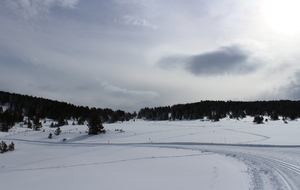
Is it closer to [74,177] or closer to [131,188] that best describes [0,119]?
[74,177]

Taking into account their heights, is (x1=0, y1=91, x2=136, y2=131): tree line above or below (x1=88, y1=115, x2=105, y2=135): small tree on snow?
above

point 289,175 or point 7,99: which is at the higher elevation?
point 7,99

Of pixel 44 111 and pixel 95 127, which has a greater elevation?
pixel 44 111

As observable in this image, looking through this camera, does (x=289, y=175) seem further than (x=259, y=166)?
No

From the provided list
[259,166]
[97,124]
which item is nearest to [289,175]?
[259,166]

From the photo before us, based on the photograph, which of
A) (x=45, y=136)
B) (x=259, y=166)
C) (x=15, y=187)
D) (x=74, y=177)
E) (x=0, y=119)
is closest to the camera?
(x=15, y=187)

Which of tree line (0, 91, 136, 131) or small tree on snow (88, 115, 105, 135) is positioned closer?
A: small tree on snow (88, 115, 105, 135)

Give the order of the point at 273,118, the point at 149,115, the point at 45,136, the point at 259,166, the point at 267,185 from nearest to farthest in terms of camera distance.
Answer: the point at 267,185 → the point at 259,166 → the point at 45,136 → the point at 273,118 → the point at 149,115

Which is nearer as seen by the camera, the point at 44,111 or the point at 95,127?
the point at 95,127

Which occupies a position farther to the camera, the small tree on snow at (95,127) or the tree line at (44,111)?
the tree line at (44,111)

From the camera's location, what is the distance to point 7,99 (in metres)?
142

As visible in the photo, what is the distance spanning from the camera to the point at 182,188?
9922 millimetres

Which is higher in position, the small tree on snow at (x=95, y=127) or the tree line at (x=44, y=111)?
the tree line at (x=44, y=111)

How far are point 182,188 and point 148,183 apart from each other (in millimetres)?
2012
